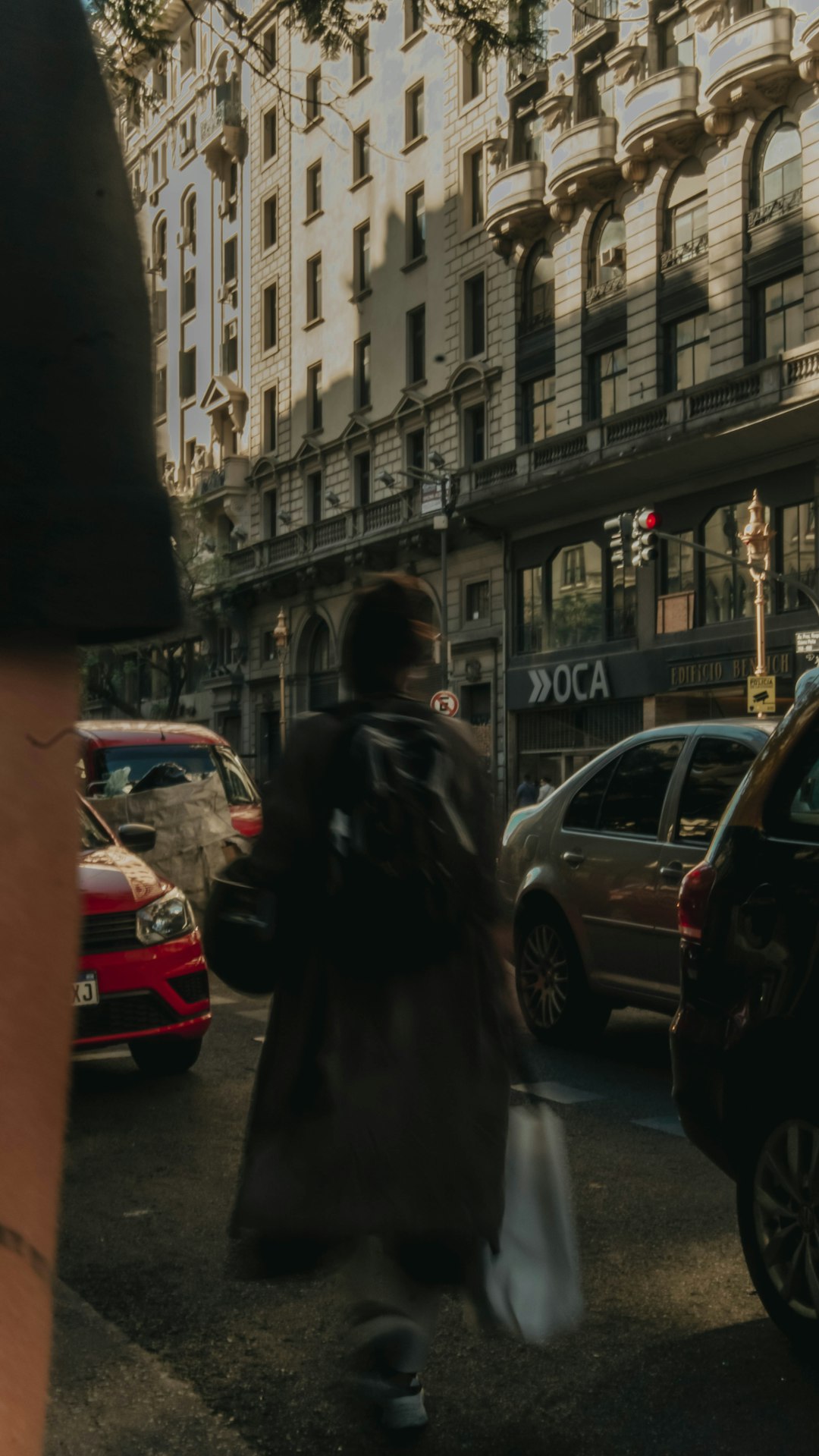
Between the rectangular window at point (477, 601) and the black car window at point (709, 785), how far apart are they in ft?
92.0

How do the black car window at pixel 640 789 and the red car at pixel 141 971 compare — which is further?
the black car window at pixel 640 789

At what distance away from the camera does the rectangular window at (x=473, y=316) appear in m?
37.3

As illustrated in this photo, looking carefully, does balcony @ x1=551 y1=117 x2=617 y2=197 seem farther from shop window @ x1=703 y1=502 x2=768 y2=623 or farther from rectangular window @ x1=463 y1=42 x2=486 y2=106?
shop window @ x1=703 y1=502 x2=768 y2=623

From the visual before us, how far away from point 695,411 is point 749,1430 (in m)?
26.4

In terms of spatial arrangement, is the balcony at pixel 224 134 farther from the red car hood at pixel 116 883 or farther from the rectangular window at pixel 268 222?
the red car hood at pixel 116 883

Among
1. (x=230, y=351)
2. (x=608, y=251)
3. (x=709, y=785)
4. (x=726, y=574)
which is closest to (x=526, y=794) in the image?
(x=726, y=574)

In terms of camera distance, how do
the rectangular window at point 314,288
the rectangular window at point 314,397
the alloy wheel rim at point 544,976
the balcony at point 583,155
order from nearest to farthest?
the alloy wheel rim at point 544,976
the balcony at point 583,155
the rectangular window at point 314,288
the rectangular window at point 314,397

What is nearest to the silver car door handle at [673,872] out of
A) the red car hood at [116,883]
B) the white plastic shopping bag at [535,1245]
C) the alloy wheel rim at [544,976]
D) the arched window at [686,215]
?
the alloy wheel rim at [544,976]

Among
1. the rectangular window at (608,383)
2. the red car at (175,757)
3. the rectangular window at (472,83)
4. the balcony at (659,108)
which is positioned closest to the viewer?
the red car at (175,757)

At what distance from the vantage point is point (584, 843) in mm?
8492

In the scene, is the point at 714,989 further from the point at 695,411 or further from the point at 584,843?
the point at 695,411

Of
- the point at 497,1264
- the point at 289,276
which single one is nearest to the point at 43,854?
the point at 497,1264

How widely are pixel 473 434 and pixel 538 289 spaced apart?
4163 millimetres

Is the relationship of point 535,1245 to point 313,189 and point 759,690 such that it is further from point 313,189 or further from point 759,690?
point 313,189
